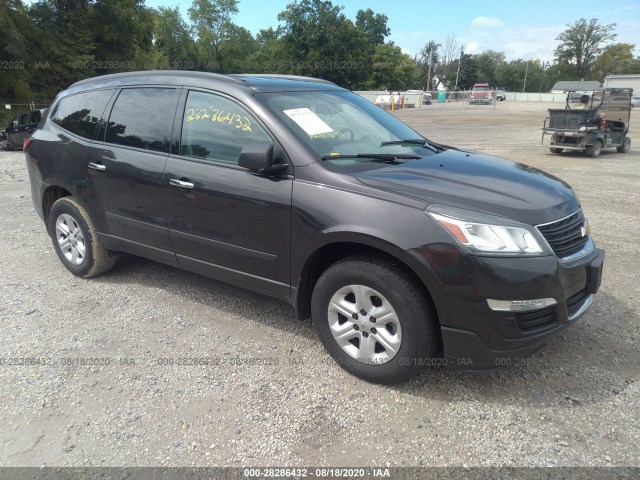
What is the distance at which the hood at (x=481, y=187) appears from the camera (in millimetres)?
2695

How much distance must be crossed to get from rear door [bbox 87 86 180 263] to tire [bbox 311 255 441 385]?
155cm

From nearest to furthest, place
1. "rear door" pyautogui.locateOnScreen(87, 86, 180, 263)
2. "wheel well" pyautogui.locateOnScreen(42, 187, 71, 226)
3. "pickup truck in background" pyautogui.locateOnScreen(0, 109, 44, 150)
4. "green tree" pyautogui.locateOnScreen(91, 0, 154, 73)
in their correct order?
"rear door" pyautogui.locateOnScreen(87, 86, 180, 263) < "wheel well" pyautogui.locateOnScreen(42, 187, 71, 226) < "pickup truck in background" pyautogui.locateOnScreen(0, 109, 44, 150) < "green tree" pyautogui.locateOnScreen(91, 0, 154, 73)

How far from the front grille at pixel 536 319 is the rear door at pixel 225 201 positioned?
58.1 inches

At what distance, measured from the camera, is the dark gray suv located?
8.49ft

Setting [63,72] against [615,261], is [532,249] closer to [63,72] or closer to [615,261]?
[615,261]

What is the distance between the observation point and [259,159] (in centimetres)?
296

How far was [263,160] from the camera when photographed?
2.96 metres

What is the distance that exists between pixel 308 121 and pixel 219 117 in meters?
0.66

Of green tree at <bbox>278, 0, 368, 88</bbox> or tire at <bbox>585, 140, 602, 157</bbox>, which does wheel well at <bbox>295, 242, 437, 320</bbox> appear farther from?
green tree at <bbox>278, 0, 368, 88</bbox>

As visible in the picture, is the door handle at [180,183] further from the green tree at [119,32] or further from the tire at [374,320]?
the green tree at [119,32]

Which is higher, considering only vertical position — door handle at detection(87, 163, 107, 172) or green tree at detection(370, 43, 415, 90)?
green tree at detection(370, 43, 415, 90)

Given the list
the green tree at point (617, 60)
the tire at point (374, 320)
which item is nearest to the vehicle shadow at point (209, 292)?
the tire at point (374, 320)

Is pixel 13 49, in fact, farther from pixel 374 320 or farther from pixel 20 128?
pixel 374 320

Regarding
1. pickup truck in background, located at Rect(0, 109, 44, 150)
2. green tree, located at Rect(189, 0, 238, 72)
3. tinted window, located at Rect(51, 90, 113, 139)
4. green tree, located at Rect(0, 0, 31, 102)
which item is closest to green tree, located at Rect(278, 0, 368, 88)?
green tree, located at Rect(189, 0, 238, 72)
